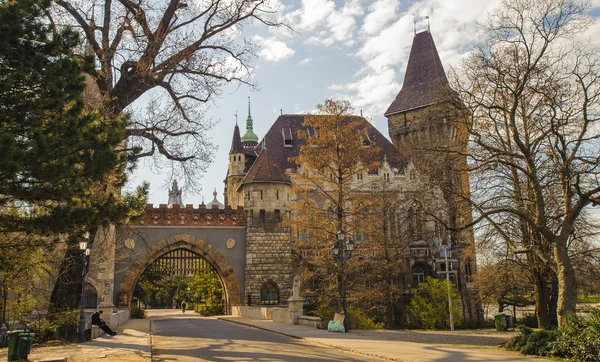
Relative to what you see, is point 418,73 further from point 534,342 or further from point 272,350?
point 272,350

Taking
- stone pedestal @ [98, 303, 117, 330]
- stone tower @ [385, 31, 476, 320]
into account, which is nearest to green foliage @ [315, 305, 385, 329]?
stone tower @ [385, 31, 476, 320]

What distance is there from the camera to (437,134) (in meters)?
16.0

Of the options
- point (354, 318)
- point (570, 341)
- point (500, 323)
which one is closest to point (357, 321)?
point (354, 318)

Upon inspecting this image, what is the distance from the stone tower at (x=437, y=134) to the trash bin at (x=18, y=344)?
968 centimetres

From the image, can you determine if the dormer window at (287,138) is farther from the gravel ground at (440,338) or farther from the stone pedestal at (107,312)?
the gravel ground at (440,338)

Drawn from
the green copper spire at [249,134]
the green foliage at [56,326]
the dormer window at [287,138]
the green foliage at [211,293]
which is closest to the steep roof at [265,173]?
the dormer window at [287,138]

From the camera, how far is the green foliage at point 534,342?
11.2 metres

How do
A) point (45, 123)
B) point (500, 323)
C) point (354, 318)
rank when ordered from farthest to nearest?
1. point (500, 323)
2. point (354, 318)
3. point (45, 123)

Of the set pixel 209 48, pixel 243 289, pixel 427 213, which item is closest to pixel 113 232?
pixel 243 289

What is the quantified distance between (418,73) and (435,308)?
64.0 ft

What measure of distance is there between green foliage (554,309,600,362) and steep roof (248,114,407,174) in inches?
984

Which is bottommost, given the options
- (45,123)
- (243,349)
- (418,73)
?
(243,349)

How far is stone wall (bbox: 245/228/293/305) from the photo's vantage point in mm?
30891

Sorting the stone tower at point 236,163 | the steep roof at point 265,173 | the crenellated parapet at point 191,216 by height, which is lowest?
the crenellated parapet at point 191,216
